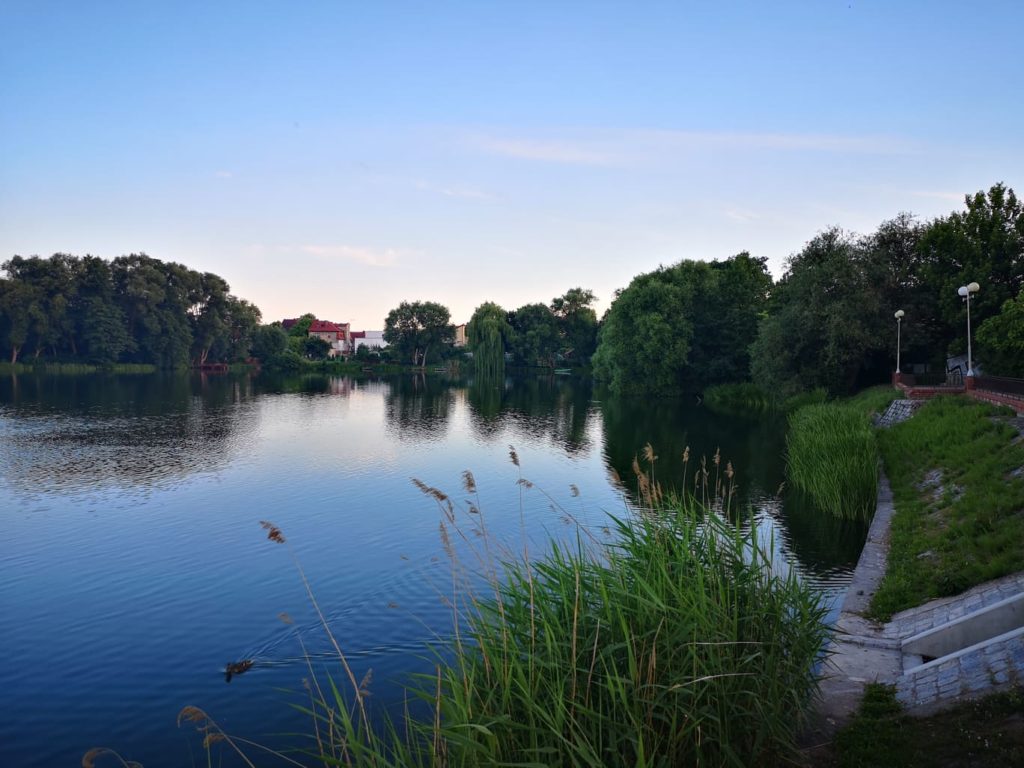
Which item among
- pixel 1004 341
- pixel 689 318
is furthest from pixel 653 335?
pixel 1004 341

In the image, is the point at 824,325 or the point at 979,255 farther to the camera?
the point at 824,325

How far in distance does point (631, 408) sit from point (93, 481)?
128 ft

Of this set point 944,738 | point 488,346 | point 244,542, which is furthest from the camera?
point 488,346

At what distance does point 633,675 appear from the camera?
17.9ft

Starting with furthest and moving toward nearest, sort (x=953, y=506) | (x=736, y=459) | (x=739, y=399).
→ (x=739, y=399), (x=736, y=459), (x=953, y=506)

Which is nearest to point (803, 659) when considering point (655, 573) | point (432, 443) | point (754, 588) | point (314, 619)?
point (754, 588)

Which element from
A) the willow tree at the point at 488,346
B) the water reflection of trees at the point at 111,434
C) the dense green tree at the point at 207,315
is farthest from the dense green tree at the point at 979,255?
the dense green tree at the point at 207,315

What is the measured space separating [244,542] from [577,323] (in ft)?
337

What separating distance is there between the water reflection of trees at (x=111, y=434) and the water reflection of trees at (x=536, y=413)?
1600 cm

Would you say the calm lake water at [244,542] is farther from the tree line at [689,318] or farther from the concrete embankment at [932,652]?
the tree line at [689,318]

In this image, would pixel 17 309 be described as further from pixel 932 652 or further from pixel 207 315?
pixel 932 652

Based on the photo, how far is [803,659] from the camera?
718cm

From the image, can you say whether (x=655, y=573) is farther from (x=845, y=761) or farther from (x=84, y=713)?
(x=84, y=713)

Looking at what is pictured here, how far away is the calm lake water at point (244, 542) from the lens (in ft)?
33.7
